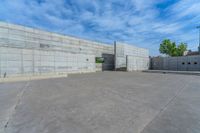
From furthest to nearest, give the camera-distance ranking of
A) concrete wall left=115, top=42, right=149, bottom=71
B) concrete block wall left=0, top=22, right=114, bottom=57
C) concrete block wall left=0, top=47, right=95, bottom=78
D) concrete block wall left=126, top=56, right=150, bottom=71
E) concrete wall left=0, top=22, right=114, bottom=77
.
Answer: concrete wall left=115, top=42, right=149, bottom=71, concrete block wall left=126, top=56, right=150, bottom=71, concrete block wall left=0, top=22, right=114, bottom=57, concrete wall left=0, top=22, right=114, bottom=77, concrete block wall left=0, top=47, right=95, bottom=78

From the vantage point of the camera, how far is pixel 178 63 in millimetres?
23516

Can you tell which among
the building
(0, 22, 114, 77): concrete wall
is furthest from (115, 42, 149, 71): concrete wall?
(0, 22, 114, 77): concrete wall

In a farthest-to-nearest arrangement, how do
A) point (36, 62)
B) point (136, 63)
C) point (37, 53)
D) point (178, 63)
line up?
point (136, 63)
point (178, 63)
point (37, 53)
point (36, 62)

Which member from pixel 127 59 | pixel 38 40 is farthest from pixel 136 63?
pixel 38 40

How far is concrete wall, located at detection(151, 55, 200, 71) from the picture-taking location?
69.7ft

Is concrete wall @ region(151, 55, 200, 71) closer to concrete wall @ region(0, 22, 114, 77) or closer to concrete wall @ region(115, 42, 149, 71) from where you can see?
concrete wall @ region(115, 42, 149, 71)

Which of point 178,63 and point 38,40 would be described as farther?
point 178,63

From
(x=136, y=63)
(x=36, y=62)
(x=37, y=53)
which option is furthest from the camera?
(x=136, y=63)

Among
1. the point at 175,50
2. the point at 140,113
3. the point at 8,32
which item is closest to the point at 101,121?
the point at 140,113

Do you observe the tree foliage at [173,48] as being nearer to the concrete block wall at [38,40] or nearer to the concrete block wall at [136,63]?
the concrete block wall at [136,63]

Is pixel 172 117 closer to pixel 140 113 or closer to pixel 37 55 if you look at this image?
pixel 140 113

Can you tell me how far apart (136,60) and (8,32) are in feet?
67.9

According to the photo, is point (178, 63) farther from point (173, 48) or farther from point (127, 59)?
point (173, 48)

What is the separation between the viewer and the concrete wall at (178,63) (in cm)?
2125
